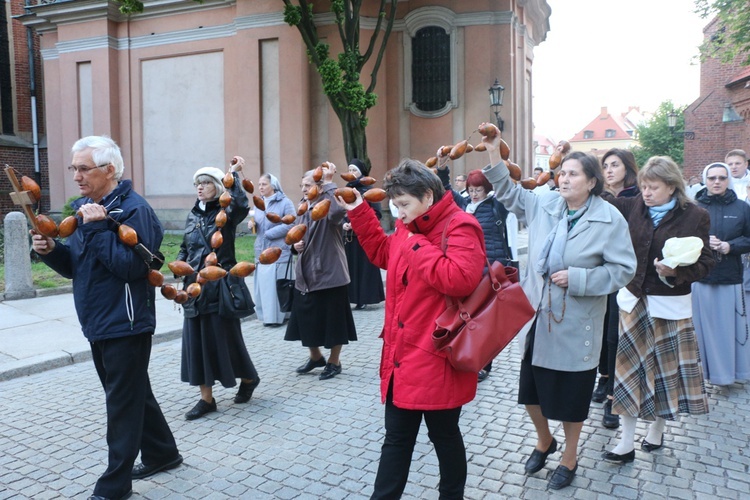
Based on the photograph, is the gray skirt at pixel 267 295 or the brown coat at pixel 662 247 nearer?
the brown coat at pixel 662 247

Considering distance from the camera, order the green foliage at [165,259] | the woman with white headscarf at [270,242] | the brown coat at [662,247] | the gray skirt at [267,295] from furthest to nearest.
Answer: the green foliage at [165,259], the gray skirt at [267,295], the woman with white headscarf at [270,242], the brown coat at [662,247]

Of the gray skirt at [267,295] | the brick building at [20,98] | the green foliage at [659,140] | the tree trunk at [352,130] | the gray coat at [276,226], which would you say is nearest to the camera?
the gray coat at [276,226]

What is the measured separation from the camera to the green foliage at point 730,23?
17.9 m

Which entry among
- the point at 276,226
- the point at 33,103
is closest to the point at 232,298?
the point at 276,226

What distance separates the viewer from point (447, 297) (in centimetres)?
310

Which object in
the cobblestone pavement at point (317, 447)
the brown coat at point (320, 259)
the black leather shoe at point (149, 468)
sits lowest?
the cobblestone pavement at point (317, 447)

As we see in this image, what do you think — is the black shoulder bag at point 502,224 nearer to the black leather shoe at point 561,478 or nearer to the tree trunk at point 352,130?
the black leather shoe at point 561,478

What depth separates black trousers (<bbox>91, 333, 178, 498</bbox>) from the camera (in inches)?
145

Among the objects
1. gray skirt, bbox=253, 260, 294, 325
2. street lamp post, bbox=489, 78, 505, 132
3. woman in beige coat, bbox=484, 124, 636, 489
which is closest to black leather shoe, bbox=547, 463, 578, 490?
woman in beige coat, bbox=484, 124, 636, 489

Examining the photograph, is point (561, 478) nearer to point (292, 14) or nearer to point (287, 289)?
point (287, 289)

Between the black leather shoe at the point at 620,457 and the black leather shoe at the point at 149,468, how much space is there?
2979 millimetres

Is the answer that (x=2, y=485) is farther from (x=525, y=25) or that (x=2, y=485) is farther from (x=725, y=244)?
(x=525, y=25)

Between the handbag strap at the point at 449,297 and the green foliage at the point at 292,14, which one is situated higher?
the green foliage at the point at 292,14

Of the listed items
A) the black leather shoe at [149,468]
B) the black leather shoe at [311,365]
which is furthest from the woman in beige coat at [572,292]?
the black leather shoe at [311,365]
